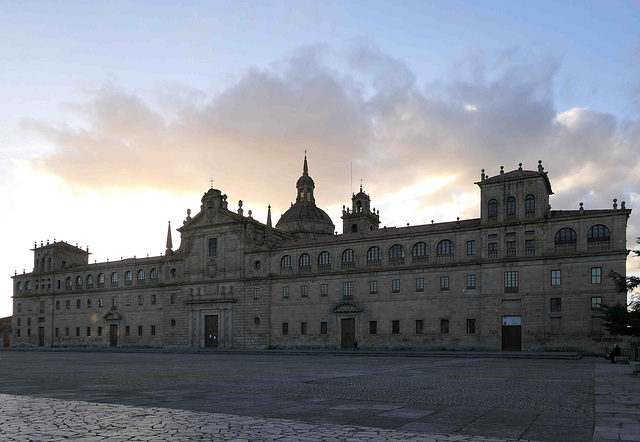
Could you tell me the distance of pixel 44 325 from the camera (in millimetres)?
87625

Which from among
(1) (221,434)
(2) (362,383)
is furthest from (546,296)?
(1) (221,434)

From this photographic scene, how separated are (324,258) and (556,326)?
24.2 m

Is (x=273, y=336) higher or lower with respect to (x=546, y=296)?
lower

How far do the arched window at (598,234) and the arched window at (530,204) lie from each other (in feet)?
16.5

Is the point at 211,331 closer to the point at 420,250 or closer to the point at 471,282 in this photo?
the point at 420,250

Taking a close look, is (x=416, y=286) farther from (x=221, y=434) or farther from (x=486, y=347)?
(x=221, y=434)

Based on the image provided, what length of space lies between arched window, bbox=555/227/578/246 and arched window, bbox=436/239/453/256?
951 cm

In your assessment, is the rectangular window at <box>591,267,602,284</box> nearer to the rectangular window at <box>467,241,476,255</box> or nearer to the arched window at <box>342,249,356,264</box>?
the rectangular window at <box>467,241,476,255</box>

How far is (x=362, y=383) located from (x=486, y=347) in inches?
1385

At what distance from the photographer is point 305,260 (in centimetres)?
6388

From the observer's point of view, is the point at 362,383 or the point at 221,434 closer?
the point at 221,434

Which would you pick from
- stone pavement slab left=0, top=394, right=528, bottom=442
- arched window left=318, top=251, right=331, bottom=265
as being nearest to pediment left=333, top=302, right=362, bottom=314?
arched window left=318, top=251, right=331, bottom=265

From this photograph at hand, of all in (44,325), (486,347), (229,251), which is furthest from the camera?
(44,325)

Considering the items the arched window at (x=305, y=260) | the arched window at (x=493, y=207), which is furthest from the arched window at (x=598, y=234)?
the arched window at (x=305, y=260)
